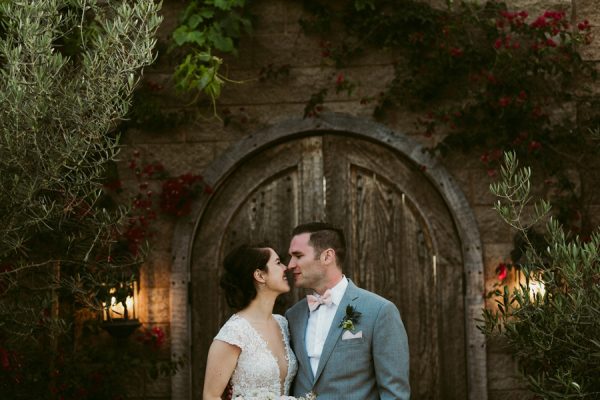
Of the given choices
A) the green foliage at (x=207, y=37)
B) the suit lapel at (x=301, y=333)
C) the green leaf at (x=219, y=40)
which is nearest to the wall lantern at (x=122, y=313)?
the green foliage at (x=207, y=37)

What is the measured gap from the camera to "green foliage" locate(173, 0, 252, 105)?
6164 mm

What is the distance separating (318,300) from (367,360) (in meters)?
0.39

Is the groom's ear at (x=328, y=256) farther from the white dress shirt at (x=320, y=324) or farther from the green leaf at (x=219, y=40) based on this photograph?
the green leaf at (x=219, y=40)

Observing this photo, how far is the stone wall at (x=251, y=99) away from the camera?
21.1 ft

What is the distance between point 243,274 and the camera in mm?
4613

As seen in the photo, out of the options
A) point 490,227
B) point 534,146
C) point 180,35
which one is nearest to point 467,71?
point 534,146

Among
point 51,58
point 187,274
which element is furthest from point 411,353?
point 51,58

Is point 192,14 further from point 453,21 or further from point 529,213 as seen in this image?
point 529,213

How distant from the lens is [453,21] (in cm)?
634

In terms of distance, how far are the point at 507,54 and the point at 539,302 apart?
2847 mm

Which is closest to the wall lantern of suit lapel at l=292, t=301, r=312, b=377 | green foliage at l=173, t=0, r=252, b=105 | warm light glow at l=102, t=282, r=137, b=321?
warm light glow at l=102, t=282, r=137, b=321

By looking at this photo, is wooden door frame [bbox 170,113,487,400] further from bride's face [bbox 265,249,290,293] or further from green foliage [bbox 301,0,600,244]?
bride's face [bbox 265,249,290,293]

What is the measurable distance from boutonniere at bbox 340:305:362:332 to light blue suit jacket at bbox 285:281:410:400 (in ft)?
0.06

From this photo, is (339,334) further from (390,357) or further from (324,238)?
(324,238)
